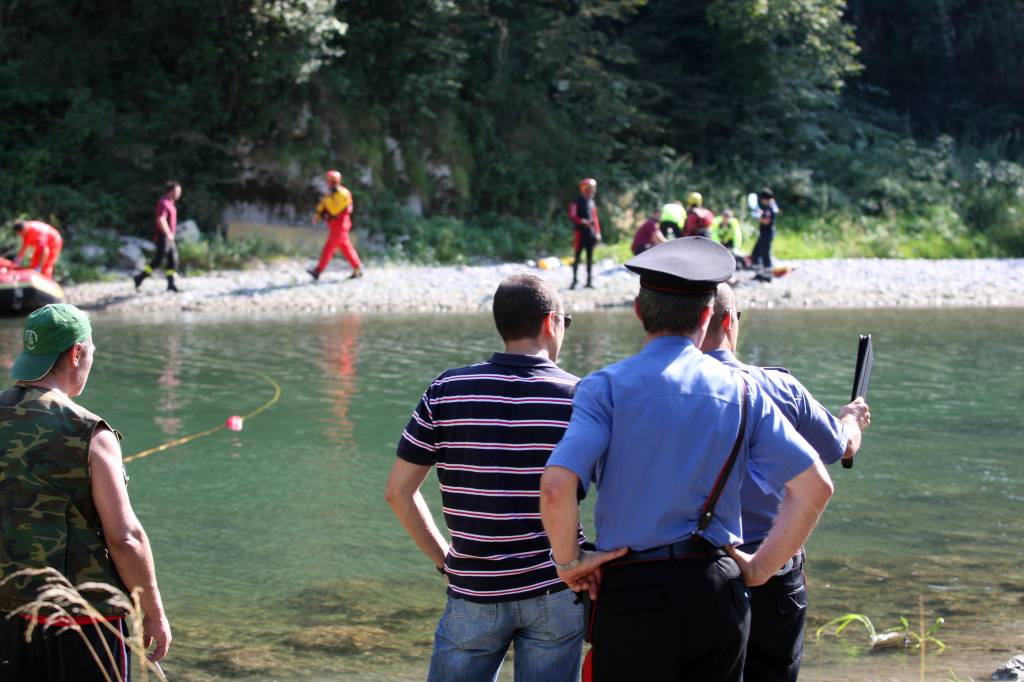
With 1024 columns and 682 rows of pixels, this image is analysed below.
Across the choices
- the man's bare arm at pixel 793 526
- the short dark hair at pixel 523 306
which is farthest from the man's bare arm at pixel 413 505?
the man's bare arm at pixel 793 526

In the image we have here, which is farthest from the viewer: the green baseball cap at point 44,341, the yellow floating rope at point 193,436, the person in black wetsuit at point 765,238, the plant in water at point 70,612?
the person in black wetsuit at point 765,238

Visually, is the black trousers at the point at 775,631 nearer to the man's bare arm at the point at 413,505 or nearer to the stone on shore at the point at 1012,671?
the man's bare arm at the point at 413,505

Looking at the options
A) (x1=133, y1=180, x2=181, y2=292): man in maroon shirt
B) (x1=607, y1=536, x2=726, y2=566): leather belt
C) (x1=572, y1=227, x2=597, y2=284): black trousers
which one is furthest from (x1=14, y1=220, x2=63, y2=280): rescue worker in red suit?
(x1=607, y1=536, x2=726, y2=566): leather belt

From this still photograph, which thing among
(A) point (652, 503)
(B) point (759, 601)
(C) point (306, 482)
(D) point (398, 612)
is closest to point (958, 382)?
(C) point (306, 482)

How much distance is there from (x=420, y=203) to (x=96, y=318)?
435 inches

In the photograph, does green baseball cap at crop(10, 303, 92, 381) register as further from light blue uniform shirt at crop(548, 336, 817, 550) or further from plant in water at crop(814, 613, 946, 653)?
plant in water at crop(814, 613, 946, 653)

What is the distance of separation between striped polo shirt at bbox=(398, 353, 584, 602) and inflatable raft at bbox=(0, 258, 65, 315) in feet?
55.3

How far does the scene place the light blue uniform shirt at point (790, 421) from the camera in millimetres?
3828

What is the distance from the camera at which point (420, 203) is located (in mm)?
30031

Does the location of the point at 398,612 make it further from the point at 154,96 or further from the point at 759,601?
the point at 154,96

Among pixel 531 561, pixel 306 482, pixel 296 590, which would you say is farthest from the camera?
pixel 306 482

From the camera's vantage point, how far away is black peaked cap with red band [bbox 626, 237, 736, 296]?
334 cm

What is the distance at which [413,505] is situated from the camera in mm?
4031

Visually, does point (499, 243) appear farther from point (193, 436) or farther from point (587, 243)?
point (193, 436)
